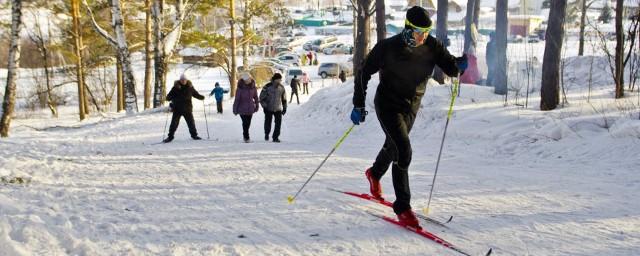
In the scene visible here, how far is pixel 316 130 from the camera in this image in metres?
15.2

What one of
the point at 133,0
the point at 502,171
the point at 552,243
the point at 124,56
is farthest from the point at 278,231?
the point at 133,0

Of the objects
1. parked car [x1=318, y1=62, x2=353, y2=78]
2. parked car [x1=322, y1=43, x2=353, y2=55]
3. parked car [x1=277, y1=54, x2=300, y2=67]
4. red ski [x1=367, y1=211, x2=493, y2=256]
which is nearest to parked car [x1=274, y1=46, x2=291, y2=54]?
parked car [x1=322, y1=43, x2=353, y2=55]

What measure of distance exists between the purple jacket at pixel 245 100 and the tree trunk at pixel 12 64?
28.3 ft

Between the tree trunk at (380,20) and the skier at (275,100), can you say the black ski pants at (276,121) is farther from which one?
the tree trunk at (380,20)

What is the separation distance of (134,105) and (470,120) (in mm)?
14040

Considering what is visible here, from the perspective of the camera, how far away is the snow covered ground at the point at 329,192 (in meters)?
4.14

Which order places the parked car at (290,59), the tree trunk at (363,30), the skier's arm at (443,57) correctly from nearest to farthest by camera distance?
the skier's arm at (443,57) → the tree trunk at (363,30) → the parked car at (290,59)

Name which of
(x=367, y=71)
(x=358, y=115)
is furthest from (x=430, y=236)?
(x=367, y=71)

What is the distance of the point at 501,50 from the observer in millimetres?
16734

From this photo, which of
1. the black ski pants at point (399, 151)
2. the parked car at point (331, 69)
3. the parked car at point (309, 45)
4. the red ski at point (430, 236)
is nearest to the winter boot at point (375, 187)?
the red ski at point (430, 236)

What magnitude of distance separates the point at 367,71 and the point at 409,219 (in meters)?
1.38

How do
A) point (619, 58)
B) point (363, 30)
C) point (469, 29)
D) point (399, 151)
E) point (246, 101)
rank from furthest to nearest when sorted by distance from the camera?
point (469, 29) → point (363, 30) → point (246, 101) → point (619, 58) → point (399, 151)

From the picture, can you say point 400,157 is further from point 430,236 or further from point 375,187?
point 375,187

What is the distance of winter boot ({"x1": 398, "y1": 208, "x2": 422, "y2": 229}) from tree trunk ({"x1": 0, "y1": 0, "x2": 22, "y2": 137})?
15.7 meters
